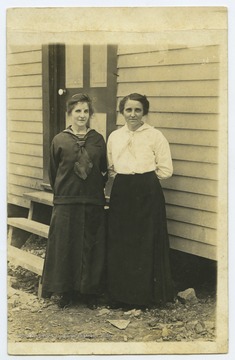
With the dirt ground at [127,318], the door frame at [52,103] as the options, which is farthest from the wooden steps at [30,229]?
the door frame at [52,103]

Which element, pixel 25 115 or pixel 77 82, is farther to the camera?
pixel 77 82

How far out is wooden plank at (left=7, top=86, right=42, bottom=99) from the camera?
3979mm

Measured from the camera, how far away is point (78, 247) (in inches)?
159

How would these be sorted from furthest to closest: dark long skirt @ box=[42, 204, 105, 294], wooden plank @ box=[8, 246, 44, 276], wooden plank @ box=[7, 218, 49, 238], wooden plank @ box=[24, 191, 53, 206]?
wooden plank @ box=[24, 191, 53, 206]
wooden plank @ box=[7, 218, 49, 238]
wooden plank @ box=[8, 246, 44, 276]
dark long skirt @ box=[42, 204, 105, 294]

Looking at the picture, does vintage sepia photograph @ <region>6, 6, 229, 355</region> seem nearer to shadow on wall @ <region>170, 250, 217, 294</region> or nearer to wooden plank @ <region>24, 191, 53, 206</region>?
shadow on wall @ <region>170, 250, 217, 294</region>

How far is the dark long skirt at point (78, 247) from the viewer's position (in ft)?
13.2

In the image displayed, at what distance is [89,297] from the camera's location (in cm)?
411

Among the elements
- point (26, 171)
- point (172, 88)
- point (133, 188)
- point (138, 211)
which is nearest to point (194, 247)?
point (138, 211)

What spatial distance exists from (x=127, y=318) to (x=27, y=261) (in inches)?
31.3

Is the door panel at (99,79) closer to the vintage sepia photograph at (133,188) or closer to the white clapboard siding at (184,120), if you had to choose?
the vintage sepia photograph at (133,188)

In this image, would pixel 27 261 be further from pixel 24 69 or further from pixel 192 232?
pixel 24 69

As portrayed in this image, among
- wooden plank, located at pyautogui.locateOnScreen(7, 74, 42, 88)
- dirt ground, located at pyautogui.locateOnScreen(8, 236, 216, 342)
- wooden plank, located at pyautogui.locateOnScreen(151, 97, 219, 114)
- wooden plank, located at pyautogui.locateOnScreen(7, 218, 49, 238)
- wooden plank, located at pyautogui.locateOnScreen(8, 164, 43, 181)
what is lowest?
dirt ground, located at pyautogui.locateOnScreen(8, 236, 216, 342)

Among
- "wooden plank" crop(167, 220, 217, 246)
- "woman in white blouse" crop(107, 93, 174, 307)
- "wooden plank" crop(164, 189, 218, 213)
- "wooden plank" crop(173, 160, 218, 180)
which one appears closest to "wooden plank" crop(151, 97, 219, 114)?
"woman in white blouse" crop(107, 93, 174, 307)

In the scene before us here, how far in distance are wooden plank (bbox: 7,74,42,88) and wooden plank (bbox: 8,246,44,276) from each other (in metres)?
1.07
